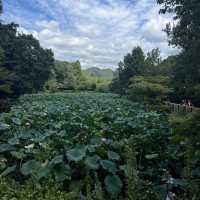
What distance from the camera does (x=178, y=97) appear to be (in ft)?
75.7

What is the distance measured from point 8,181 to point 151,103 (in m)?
17.1

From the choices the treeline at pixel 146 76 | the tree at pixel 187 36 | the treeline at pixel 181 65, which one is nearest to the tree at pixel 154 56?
the treeline at pixel 146 76

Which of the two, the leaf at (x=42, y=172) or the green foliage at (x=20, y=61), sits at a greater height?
the green foliage at (x=20, y=61)

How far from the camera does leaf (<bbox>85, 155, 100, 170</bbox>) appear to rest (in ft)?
17.4

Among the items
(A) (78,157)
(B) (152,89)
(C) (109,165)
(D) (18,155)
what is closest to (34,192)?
(A) (78,157)

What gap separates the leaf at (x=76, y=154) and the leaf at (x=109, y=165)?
1.25 ft

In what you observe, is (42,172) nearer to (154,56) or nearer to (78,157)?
(78,157)

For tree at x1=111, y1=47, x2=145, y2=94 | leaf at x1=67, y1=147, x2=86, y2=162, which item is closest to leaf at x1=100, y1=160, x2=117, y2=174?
leaf at x1=67, y1=147, x2=86, y2=162

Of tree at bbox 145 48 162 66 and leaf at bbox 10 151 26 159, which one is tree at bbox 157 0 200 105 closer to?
leaf at bbox 10 151 26 159

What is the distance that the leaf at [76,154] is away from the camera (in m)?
5.40

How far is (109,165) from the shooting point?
539 cm

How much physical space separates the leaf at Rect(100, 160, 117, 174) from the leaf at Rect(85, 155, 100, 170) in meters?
0.10

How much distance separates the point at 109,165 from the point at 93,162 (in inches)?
11.4

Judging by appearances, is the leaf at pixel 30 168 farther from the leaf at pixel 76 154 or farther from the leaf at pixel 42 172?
the leaf at pixel 76 154
